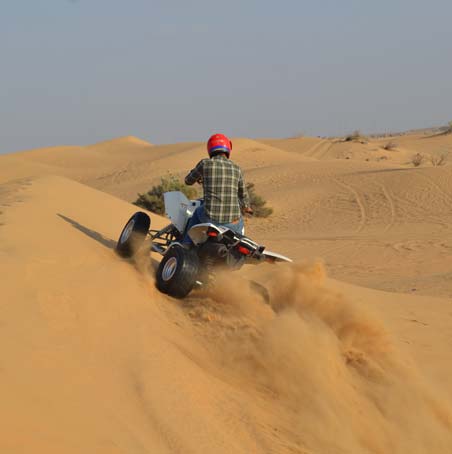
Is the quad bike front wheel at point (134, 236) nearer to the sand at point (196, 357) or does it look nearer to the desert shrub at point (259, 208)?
the sand at point (196, 357)

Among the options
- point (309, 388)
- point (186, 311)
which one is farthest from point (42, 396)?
point (186, 311)

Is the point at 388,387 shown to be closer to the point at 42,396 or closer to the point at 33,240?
the point at 42,396

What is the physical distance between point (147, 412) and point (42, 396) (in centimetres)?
56

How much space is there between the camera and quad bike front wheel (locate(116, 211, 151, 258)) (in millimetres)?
6621

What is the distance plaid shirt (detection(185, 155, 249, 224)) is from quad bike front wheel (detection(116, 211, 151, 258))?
1.07 metres

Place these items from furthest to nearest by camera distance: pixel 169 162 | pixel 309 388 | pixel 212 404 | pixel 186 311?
pixel 169 162, pixel 186 311, pixel 309 388, pixel 212 404

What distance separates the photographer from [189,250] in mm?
5664

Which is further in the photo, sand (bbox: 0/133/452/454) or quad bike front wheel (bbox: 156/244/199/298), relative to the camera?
quad bike front wheel (bbox: 156/244/199/298)

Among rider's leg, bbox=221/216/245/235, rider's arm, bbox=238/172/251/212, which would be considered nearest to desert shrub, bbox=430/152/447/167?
rider's arm, bbox=238/172/251/212

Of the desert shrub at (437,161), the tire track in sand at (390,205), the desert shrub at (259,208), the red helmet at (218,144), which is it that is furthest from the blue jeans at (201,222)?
the desert shrub at (437,161)

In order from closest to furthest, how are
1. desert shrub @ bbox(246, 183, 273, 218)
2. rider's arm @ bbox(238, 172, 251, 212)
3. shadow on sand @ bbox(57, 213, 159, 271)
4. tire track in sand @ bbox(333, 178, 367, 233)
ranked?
1. rider's arm @ bbox(238, 172, 251, 212)
2. shadow on sand @ bbox(57, 213, 159, 271)
3. tire track in sand @ bbox(333, 178, 367, 233)
4. desert shrub @ bbox(246, 183, 273, 218)

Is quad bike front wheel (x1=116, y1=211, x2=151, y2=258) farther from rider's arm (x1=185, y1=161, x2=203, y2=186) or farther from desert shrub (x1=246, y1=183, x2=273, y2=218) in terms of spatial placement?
desert shrub (x1=246, y1=183, x2=273, y2=218)

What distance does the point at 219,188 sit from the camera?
5.82m

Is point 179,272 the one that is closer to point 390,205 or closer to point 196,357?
point 196,357
